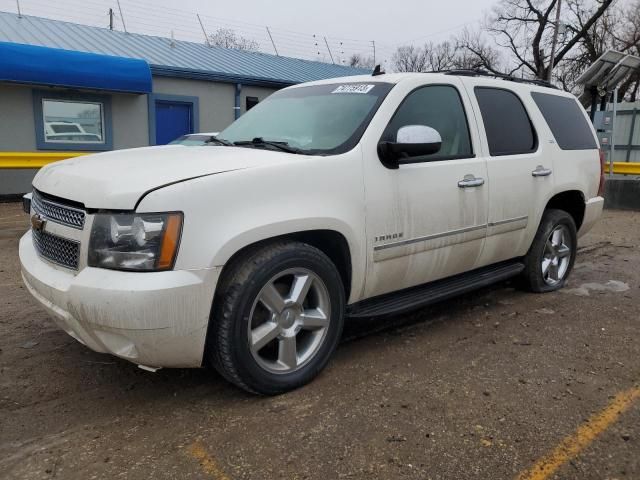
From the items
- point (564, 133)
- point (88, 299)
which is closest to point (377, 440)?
point (88, 299)

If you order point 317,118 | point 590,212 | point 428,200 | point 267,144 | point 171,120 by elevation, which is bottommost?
point 590,212

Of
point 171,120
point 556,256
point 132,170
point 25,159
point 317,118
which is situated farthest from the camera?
point 171,120

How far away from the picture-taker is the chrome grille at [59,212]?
274 cm

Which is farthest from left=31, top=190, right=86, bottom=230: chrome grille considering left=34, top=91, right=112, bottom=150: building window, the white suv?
left=34, top=91, right=112, bottom=150: building window

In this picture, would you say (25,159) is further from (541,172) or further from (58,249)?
(541,172)

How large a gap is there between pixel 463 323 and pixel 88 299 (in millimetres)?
2859

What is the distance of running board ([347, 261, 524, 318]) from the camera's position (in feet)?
11.4

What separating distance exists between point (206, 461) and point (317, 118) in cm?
224

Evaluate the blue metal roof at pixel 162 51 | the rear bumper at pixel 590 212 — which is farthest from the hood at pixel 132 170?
the blue metal roof at pixel 162 51

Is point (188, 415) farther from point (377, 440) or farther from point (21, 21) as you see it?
point (21, 21)

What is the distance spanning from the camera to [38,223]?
3068 mm

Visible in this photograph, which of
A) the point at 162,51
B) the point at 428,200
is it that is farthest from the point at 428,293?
the point at 162,51

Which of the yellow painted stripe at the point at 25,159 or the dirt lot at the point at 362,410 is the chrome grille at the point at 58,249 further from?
the yellow painted stripe at the point at 25,159

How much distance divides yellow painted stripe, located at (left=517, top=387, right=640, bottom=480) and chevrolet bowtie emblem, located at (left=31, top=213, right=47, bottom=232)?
269 cm
